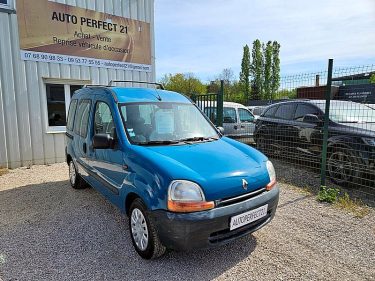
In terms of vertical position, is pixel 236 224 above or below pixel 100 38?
below

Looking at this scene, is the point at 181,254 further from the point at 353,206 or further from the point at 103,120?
the point at 353,206

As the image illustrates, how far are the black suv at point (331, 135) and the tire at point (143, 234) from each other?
159 inches

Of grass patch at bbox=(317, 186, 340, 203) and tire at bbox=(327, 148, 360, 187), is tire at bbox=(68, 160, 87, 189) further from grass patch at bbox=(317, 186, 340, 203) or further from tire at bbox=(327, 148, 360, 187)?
tire at bbox=(327, 148, 360, 187)

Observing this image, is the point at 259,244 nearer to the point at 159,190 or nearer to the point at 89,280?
the point at 159,190

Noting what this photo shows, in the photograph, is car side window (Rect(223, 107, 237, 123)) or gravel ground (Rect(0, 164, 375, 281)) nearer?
gravel ground (Rect(0, 164, 375, 281))

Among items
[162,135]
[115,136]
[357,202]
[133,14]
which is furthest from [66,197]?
[133,14]

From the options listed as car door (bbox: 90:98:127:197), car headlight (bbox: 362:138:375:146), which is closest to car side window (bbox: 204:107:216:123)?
car headlight (bbox: 362:138:375:146)

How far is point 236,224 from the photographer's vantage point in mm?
2715

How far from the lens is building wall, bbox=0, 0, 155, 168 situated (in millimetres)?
6957

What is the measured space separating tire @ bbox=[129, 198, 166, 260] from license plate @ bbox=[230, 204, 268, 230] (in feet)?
2.56

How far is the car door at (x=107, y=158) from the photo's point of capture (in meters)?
3.29

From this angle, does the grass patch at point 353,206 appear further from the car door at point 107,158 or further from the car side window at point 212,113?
the car side window at point 212,113

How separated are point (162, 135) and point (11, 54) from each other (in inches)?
235

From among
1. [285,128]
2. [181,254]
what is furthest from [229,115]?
[181,254]
